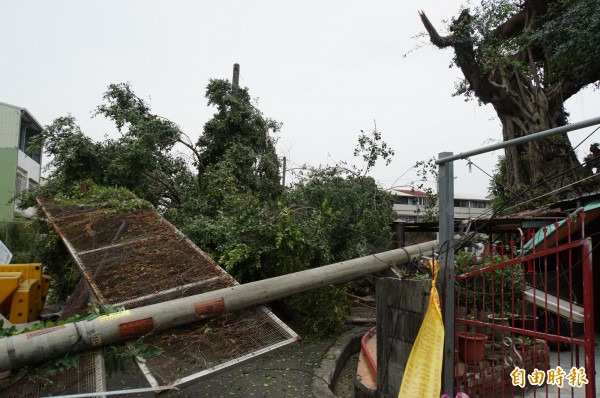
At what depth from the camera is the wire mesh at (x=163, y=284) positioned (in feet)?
14.3

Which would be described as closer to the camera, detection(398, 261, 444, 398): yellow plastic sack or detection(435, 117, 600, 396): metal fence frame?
detection(398, 261, 444, 398): yellow plastic sack

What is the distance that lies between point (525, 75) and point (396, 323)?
48.3ft

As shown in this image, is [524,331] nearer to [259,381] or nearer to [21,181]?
[259,381]

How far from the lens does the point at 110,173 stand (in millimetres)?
11273

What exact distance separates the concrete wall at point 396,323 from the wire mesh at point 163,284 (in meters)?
1.16

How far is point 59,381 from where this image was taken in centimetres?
396

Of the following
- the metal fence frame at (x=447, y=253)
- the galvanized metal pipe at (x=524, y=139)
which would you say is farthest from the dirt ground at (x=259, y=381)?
the galvanized metal pipe at (x=524, y=139)

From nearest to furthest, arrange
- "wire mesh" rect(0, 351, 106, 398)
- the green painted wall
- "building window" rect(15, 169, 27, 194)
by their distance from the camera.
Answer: "wire mesh" rect(0, 351, 106, 398), the green painted wall, "building window" rect(15, 169, 27, 194)

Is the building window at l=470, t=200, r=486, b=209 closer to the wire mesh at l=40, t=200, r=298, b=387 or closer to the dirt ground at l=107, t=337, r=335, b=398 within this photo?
the dirt ground at l=107, t=337, r=335, b=398

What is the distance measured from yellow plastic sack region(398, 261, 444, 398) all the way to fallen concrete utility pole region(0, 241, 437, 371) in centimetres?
91

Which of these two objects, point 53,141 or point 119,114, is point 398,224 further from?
point 53,141

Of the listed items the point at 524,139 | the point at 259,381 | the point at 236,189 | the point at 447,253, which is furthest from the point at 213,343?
the point at 236,189

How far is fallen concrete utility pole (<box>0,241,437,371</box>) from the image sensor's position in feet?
12.6

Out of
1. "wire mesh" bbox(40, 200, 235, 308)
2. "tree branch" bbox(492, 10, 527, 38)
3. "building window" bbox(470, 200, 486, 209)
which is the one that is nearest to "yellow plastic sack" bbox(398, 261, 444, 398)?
"wire mesh" bbox(40, 200, 235, 308)
